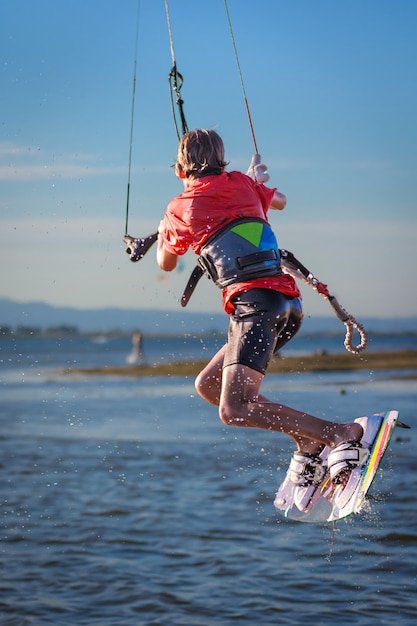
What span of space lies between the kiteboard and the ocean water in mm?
1985

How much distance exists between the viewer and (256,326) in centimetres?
617

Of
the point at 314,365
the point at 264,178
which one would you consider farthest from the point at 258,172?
the point at 314,365

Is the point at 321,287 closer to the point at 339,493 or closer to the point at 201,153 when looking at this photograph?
the point at 201,153

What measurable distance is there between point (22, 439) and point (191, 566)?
32.7 feet

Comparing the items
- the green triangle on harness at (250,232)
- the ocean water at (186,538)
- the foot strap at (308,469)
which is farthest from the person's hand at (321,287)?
the ocean water at (186,538)

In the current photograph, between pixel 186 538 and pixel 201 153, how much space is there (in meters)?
6.48

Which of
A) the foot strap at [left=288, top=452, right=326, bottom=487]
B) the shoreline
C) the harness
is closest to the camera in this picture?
the harness

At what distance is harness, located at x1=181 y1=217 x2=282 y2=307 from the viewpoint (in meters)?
6.14

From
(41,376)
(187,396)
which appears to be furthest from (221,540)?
(41,376)

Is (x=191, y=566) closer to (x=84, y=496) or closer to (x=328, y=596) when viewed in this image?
(x=328, y=596)

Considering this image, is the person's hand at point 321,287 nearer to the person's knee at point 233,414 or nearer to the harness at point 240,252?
the harness at point 240,252

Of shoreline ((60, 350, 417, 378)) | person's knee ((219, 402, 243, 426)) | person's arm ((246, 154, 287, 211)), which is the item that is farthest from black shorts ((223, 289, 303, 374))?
shoreline ((60, 350, 417, 378))

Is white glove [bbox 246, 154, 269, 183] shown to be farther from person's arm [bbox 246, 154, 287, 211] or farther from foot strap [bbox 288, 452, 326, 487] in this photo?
foot strap [bbox 288, 452, 326, 487]

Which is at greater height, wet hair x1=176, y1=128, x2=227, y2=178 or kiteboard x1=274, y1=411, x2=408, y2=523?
wet hair x1=176, y1=128, x2=227, y2=178
